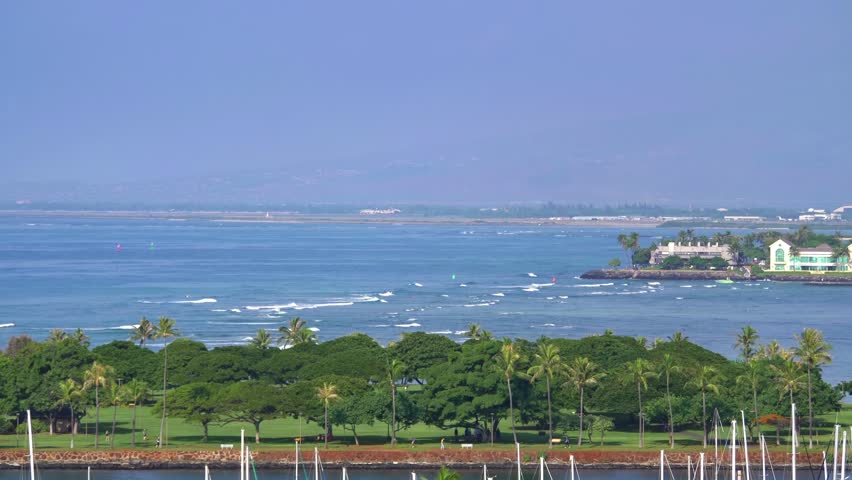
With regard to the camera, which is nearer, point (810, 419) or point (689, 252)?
point (810, 419)

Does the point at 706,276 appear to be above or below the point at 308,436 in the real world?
above

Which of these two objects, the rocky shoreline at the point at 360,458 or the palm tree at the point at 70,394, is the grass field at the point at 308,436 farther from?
the rocky shoreline at the point at 360,458

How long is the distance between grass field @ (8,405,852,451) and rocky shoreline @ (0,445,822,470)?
1044 millimetres

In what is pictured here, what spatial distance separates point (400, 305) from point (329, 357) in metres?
56.5

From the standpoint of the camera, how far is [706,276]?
17288cm

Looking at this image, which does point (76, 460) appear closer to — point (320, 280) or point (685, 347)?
point (685, 347)

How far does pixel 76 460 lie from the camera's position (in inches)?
2159

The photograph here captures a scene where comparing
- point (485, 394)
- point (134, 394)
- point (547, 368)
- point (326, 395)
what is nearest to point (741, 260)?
point (547, 368)

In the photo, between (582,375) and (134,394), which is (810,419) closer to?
(582,375)

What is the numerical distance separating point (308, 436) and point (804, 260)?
419 ft

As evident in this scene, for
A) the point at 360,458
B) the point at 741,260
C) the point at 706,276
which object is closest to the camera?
the point at 360,458

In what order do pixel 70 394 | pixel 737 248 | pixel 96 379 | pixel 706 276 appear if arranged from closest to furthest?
pixel 96 379, pixel 70 394, pixel 706 276, pixel 737 248

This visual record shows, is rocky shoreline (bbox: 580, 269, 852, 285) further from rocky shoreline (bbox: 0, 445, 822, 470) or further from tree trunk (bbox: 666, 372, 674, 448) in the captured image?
rocky shoreline (bbox: 0, 445, 822, 470)

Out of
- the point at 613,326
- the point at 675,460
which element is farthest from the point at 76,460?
the point at 613,326
